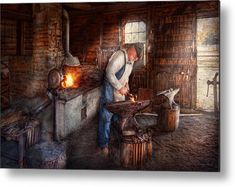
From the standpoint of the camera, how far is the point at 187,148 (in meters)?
2.91

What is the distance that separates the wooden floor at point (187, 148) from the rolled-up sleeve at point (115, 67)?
0.46 meters

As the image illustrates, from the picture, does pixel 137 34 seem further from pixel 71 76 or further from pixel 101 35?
pixel 71 76

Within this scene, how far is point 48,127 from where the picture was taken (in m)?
3.01

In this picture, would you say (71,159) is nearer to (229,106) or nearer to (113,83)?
(113,83)

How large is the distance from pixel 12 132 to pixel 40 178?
1.37ft

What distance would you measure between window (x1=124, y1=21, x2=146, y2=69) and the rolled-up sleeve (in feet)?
0.40

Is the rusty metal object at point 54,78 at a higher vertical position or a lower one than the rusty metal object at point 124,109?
higher

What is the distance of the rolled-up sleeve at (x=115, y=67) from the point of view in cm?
296

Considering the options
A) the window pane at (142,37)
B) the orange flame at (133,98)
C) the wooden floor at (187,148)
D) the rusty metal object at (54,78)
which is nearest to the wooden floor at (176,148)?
the wooden floor at (187,148)

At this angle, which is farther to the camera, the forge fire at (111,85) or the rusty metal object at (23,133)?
the rusty metal object at (23,133)

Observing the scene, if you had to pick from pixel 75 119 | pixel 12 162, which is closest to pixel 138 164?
pixel 75 119

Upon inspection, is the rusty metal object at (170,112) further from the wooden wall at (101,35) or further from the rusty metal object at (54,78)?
the rusty metal object at (54,78)

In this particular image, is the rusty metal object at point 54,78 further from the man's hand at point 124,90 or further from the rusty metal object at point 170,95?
the rusty metal object at point 170,95

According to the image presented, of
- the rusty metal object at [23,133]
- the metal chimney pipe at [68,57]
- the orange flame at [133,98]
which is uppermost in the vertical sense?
the metal chimney pipe at [68,57]
